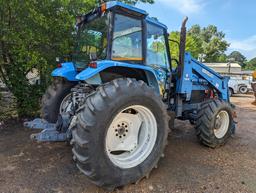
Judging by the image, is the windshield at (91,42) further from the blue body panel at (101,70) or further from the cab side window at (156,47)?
the cab side window at (156,47)

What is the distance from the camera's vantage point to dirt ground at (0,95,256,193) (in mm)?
3207

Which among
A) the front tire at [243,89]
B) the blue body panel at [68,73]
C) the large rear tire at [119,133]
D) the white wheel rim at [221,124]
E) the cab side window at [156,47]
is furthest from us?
the front tire at [243,89]

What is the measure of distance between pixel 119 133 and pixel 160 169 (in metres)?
0.92

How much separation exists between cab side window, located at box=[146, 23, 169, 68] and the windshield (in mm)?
808

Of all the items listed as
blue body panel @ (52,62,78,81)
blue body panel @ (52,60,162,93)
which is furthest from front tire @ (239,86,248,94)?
blue body panel @ (52,62,78,81)

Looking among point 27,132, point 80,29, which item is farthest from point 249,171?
point 27,132

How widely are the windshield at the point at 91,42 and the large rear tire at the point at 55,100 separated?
546mm

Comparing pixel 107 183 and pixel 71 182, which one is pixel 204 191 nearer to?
pixel 107 183

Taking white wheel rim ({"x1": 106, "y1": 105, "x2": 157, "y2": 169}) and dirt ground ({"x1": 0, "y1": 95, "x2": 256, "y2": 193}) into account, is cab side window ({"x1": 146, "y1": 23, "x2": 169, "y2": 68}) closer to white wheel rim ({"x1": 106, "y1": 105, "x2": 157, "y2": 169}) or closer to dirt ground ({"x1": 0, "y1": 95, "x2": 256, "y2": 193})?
white wheel rim ({"x1": 106, "y1": 105, "x2": 157, "y2": 169})

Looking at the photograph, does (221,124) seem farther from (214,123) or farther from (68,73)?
(68,73)

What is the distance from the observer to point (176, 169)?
3.77 metres

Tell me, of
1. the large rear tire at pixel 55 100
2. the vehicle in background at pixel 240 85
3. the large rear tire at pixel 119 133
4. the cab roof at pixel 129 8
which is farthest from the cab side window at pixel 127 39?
the vehicle in background at pixel 240 85

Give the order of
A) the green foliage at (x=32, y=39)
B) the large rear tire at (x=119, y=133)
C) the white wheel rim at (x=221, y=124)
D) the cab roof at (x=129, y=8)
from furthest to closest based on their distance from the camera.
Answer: the green foliage at (x=32, y=39) → the white wheel rim at (x=221, y=124) → the cab roof at (x=129, y=8) → the large rear tire at (x=119, y=133)

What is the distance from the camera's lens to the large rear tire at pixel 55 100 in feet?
15.1
